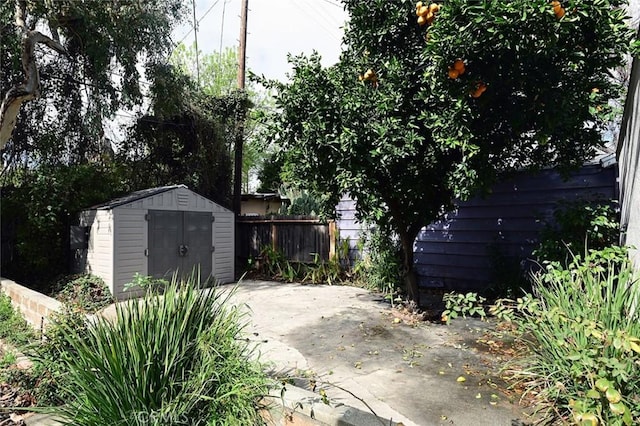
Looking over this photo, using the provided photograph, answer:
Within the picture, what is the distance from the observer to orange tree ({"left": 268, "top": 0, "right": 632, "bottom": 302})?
11.4ft

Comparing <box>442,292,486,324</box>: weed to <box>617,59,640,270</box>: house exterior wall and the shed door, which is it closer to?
<box>617,59,640,270</box>: house exterior wall

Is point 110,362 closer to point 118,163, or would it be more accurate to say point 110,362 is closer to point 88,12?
point 88,12

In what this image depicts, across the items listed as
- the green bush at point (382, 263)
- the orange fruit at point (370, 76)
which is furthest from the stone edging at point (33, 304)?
the green bush at point (382, 263)

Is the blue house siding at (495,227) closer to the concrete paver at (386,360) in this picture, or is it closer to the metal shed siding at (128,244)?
the concrete paver at (386,360)

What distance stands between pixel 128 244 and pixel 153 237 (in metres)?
0.49

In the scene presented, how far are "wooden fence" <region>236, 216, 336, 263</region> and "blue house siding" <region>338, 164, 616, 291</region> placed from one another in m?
2.34

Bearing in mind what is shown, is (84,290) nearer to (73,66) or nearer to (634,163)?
(73,66)

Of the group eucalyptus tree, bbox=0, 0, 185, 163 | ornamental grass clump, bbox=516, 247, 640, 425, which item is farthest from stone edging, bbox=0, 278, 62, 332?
ornamental grass clump, bbox=516, 247, 640, 425

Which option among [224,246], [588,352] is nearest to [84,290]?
[224,246]

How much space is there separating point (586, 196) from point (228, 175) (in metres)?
8.07

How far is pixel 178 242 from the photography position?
763 centimetres

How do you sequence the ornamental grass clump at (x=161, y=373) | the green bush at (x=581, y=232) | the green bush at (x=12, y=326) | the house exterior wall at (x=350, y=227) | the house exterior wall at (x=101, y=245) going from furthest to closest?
the house exterior wall at (x=350, y=227) → the house exterior wall at (x=101, y=245) → the green bush at (x=581, y=232) → the green bush at (x=12, y=326) → the ornamental grass clump at (x=161, y=373)

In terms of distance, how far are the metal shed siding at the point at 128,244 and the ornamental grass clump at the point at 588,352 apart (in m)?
6.44

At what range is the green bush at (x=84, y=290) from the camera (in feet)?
20.8
